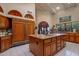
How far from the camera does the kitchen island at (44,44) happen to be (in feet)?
9.50

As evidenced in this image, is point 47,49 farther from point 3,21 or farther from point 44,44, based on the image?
point 3,21

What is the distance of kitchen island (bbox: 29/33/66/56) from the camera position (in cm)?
289

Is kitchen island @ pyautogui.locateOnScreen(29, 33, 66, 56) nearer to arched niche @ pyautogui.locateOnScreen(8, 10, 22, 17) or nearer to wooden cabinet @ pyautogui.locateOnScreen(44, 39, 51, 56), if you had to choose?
wooden cabinet @ pyautogui.locateOnScreen(44, 39, 51, 56)

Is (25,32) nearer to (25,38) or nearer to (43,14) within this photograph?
(25,38)

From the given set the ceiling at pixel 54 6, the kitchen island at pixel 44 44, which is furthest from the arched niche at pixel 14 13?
the kitchen island at pixel 44 44

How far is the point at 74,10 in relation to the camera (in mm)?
2838

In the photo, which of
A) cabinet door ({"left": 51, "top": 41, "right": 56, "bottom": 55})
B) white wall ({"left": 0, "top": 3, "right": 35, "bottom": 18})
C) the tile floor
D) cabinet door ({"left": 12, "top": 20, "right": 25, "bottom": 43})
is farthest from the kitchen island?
white wall ({"left": 0, "top": 3, "right": 35, "bottom": 18})

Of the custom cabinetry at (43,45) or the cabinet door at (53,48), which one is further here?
the cabinet door at (53,48)

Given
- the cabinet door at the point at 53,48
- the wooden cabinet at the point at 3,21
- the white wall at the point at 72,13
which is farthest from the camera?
the wooden cabinet at the point at 3,21

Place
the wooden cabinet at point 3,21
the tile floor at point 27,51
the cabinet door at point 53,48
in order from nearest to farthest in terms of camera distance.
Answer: the tile floor at point 27,51, the cabinet door at point 53,48, the wooden cabinet at point 3,21

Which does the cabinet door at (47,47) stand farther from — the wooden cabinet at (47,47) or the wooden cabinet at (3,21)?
the wooden cabinet at (3,21)

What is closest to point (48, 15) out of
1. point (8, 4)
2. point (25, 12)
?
point (25, 12)

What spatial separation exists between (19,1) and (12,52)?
1.25 meters

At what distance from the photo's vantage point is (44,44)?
9.45ft
